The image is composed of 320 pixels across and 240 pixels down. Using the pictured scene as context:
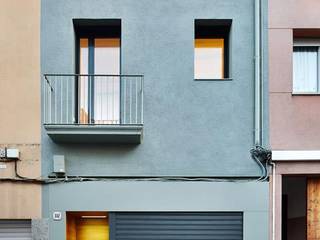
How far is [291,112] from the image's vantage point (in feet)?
24.9

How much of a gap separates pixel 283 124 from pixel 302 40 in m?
1.81

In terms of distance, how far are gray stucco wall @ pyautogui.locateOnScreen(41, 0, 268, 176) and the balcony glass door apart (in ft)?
1.52

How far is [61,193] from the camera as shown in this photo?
24.6 ft

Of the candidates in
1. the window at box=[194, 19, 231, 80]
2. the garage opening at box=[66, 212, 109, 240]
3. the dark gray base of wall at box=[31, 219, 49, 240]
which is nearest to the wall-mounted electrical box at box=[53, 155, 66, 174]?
the dark gray base of wall at box=[31, 219, 49, 240]

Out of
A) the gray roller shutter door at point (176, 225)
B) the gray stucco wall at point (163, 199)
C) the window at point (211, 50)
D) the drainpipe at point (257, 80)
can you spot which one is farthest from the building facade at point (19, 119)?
the drainpipe at point (257, 80)

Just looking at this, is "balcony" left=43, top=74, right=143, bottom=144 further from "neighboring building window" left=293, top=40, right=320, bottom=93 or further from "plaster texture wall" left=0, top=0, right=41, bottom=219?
"neighboring building window" left=293, top=40, right=320, bottom=93

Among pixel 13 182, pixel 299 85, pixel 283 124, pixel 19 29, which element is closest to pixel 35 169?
pixel 13 182

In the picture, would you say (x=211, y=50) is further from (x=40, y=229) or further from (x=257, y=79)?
(x=40, y=229)

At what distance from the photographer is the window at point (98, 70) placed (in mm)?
7805

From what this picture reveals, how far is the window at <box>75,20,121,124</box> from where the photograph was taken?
25.6 feet

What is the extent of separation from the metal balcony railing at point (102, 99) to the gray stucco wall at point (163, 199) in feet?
4.03

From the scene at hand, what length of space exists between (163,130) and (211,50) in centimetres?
199

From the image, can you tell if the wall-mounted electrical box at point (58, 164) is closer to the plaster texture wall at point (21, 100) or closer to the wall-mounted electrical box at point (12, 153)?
the plaster texture wall at point (21, 100)

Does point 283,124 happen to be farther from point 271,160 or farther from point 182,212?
point 182,212
